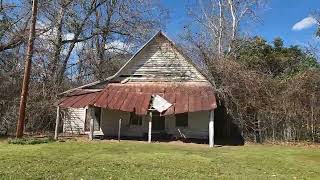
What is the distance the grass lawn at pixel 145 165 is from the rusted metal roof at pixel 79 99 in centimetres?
562

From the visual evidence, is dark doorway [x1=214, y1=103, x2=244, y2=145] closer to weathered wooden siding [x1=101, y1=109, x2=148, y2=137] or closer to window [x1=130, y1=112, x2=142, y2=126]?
weathered wooden siding [x1=101, y1=109, x2=148, y2=137]

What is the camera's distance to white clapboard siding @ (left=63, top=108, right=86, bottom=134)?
27.8m

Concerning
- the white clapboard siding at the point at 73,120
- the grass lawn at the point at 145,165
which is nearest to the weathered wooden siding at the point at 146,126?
the white clapboard siding at the point at 73,120

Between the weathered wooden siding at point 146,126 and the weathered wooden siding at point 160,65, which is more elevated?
the weathered wooden siding at point 160,65

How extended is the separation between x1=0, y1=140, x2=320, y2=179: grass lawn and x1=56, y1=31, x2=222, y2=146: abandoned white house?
6.20 meters

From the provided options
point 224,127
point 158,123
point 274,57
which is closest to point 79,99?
point 158,123

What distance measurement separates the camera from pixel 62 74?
31953mm

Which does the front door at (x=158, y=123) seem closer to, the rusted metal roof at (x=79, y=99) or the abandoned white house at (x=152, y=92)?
the abandoned white house at (x=152, y=92)

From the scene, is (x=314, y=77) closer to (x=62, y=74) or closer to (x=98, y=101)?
(x=98, y=101)

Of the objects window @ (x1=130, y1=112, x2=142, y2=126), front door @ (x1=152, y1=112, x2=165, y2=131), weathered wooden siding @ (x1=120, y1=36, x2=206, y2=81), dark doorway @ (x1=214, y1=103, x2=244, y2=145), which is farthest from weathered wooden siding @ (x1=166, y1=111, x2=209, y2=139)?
weathered wooden siding @ (x1=120, y1=36, x2=206, y2=81)

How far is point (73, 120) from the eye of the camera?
2792 cm

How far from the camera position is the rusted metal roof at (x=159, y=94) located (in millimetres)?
22297

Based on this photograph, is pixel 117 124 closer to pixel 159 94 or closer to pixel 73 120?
pixel 73 120

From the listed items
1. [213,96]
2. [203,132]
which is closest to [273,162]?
[213,96]
